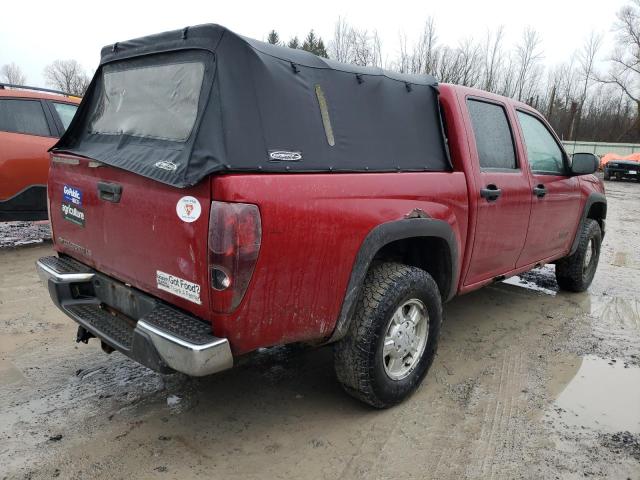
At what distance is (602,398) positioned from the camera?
329cm

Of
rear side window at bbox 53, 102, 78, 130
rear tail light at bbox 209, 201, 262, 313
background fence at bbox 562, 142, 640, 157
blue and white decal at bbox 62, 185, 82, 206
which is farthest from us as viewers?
background fence at bbox 562, 142, 640, 157

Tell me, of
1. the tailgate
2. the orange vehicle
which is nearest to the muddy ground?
the tailgate

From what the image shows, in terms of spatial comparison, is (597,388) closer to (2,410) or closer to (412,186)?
(412,186)

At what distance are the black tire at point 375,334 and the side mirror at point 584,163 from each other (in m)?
2.47

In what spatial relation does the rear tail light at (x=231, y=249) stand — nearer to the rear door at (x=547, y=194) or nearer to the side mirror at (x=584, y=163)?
the rear door at (x=547, y=194)

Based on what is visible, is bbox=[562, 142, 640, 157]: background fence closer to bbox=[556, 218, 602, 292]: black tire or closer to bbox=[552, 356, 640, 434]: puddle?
bbox=[556, 218, 602, 292]: black tire

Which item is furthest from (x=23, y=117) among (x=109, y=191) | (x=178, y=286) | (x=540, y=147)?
(x=540, y=147)

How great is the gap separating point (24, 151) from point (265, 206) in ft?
17.6

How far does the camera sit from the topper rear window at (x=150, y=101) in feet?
8.02

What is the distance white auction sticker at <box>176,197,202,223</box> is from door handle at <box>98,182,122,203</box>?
1.71 feet

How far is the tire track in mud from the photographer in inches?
99.4

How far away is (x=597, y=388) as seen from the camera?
3416 mm

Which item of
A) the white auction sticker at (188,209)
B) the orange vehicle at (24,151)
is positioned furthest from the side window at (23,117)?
the white auction sticker at (188,209)

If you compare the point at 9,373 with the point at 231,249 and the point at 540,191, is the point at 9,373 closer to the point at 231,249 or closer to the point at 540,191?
the point at 231,249
